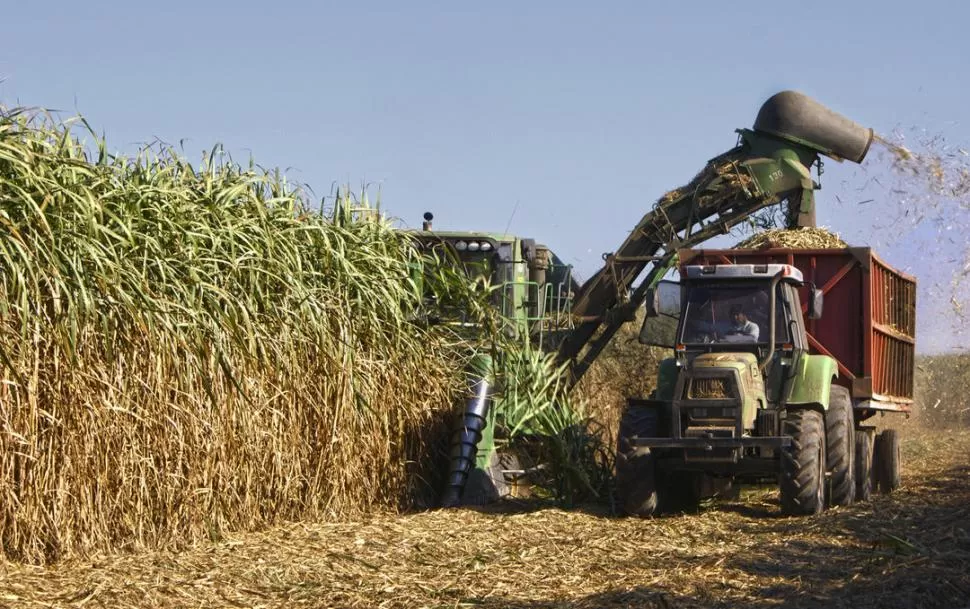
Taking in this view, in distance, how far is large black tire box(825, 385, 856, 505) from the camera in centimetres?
1053

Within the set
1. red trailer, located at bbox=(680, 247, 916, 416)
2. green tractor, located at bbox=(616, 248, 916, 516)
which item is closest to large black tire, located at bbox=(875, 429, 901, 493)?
green tractor, located at bbox=(616, 248, 916, 516)

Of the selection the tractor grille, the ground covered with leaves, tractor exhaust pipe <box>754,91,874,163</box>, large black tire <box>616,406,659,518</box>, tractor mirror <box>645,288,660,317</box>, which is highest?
tractor exhaust pipe <box>754,91,874,163</box>

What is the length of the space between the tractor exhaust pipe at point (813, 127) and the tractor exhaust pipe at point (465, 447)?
429 cm

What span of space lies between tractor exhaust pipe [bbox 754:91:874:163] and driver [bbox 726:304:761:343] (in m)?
3.00

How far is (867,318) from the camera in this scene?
38.2 feet

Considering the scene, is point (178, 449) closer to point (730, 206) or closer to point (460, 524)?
point (460, 524)

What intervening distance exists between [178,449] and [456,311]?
3699 mm

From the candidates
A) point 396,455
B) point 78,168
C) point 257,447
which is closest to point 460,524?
point 396,455

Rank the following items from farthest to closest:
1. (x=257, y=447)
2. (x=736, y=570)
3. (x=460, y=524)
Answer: (x=460, y=524) < (x=257, y=447) < (x=736, y=570)

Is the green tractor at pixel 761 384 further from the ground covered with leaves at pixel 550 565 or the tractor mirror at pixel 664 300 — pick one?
the ground covered with leaves at pixel 550 565

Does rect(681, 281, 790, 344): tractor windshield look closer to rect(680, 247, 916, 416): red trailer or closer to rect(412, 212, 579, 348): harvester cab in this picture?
rect(680, 247, 916, 416): red trailer

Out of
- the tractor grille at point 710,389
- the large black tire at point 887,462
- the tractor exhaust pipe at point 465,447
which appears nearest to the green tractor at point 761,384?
the tractor grille at point 710,389

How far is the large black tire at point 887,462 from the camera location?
1252cm

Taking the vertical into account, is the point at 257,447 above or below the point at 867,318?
below
